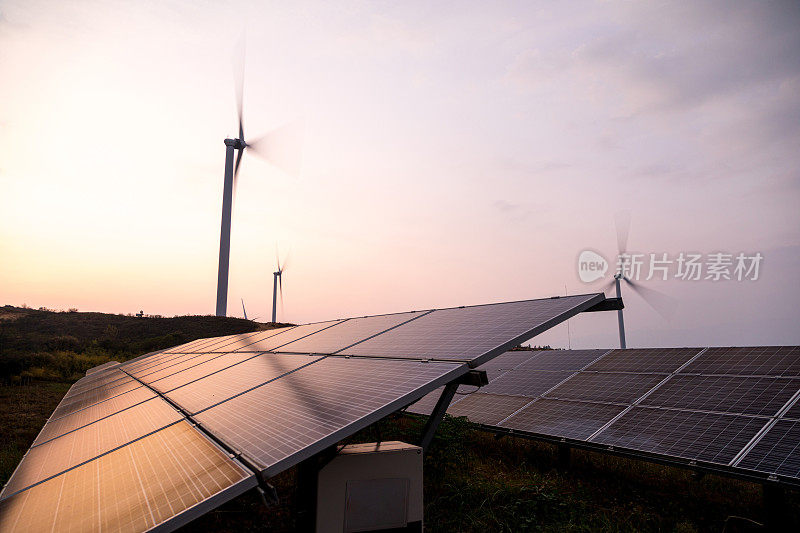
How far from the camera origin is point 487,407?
12969 mm

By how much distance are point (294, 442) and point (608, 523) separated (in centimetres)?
566

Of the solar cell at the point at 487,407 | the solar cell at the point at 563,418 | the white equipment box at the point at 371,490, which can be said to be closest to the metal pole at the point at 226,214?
the solar cell at the point at 487,407

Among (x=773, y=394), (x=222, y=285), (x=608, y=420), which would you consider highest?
(x=222, y=285)

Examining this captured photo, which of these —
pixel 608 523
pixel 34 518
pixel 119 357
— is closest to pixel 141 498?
pixel 34 518

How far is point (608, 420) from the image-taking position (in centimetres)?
1015

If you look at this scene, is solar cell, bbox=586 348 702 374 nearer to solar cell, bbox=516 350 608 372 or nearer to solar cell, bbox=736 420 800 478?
solar cell, bbox=516 350 608 372

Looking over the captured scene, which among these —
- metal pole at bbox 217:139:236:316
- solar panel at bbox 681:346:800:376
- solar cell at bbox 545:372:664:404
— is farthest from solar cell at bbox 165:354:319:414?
metal pole at bbox 217:139:236:316

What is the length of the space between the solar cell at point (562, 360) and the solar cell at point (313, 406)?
10130 mm

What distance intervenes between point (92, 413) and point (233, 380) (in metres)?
4.07

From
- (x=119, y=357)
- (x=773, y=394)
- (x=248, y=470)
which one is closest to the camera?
(x=248, y=470)

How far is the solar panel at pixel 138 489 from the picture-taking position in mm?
3562

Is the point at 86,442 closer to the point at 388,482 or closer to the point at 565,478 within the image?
the point at 388,482

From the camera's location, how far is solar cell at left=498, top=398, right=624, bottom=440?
10.0 m

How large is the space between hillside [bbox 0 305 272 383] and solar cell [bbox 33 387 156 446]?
21.0 m
